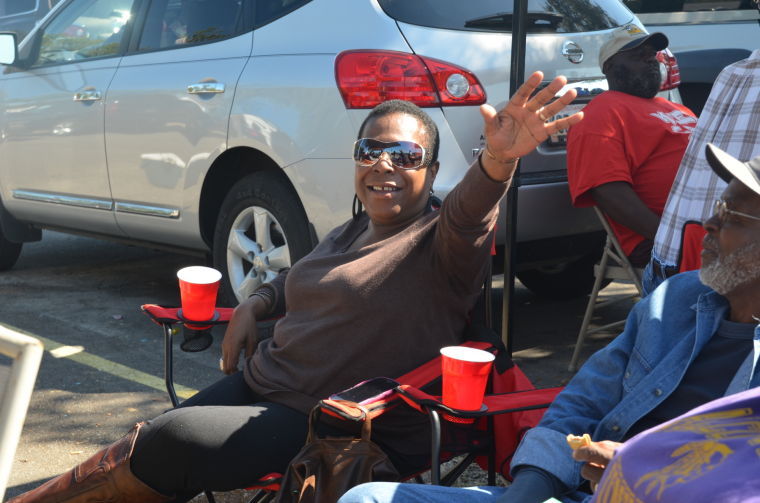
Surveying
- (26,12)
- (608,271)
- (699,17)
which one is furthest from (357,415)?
(26,12)

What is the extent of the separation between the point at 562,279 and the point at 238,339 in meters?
3.09

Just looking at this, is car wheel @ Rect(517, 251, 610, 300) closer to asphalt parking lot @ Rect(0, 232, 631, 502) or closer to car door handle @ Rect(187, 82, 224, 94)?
asphalt parking lot @ Rect(0, 232, 631, 502)

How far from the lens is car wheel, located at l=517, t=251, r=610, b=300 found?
575 cm

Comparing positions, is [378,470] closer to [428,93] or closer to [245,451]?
[245,451]

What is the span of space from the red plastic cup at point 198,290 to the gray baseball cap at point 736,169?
5.23 feet

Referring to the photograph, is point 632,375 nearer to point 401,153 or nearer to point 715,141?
point 401,153

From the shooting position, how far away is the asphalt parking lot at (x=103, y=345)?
390cm

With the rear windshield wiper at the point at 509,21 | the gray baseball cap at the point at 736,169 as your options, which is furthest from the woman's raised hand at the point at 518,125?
the rear windshield wiper at the point at 509,21

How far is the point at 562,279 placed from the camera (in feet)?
19.0

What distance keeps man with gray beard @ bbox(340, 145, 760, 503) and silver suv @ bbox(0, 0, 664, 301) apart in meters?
1.98

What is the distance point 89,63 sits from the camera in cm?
569

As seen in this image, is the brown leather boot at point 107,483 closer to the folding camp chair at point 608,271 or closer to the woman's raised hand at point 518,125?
the woman's raised hand at point 518,125

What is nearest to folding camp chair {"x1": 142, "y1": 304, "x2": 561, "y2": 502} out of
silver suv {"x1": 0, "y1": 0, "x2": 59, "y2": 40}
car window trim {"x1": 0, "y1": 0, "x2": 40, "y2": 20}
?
silver suv {"x1": 0, "y1": 0, "x2": 59, "y2": 40}

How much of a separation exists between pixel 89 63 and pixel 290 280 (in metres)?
3.30
